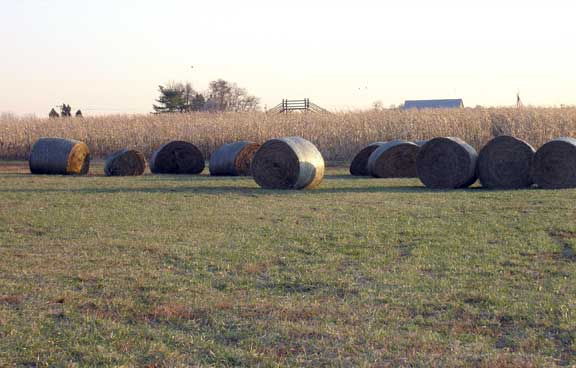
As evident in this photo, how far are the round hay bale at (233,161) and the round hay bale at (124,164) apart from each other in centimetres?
235

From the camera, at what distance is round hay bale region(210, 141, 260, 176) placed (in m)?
23.7

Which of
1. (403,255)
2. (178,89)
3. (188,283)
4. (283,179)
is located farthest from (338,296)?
(178,89)

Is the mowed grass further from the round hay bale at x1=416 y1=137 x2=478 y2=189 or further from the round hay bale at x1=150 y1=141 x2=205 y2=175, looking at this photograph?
the round hay bale at x1=150 y1=141 x2=205 y2=175

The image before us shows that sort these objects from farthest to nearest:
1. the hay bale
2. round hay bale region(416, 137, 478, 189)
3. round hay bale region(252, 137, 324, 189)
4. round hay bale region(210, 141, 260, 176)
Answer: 1. the hay bale
2. round hay bale region(210, 141, 260, 176)
3. round hay bale region(416, 137, 478, 189)
4. round hay bale region(252, 137, 324, 189)

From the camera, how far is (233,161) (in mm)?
23625

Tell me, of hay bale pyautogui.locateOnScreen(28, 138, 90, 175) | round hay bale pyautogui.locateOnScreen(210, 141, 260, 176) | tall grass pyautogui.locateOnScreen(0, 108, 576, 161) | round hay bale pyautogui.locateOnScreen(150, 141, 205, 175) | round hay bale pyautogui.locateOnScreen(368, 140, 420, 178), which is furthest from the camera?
tall grass pyautogui.locateOnScreen(0, 108, 576, 161)

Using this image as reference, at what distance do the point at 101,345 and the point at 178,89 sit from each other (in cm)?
7262

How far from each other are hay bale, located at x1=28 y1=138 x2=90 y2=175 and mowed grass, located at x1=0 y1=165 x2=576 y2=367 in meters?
10.7

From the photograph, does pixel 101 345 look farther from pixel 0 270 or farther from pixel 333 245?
pixel 333 245

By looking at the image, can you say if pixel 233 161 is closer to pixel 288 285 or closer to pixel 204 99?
pixel 288 285

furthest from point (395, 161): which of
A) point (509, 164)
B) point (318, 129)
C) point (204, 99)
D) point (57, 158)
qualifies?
point (204, 99)

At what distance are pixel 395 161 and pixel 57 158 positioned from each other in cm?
1001

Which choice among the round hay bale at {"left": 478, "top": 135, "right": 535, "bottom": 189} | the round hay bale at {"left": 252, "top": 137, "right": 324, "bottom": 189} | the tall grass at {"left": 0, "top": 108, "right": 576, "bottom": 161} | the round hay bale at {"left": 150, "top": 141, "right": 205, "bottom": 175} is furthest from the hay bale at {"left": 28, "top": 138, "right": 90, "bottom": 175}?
the round hay bale at {"left": 478, "top": 135, "right": 535, "bottom": 189}

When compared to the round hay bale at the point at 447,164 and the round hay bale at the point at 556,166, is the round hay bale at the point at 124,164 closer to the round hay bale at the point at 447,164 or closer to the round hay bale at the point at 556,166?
the round hay bale at the point at 447,164
